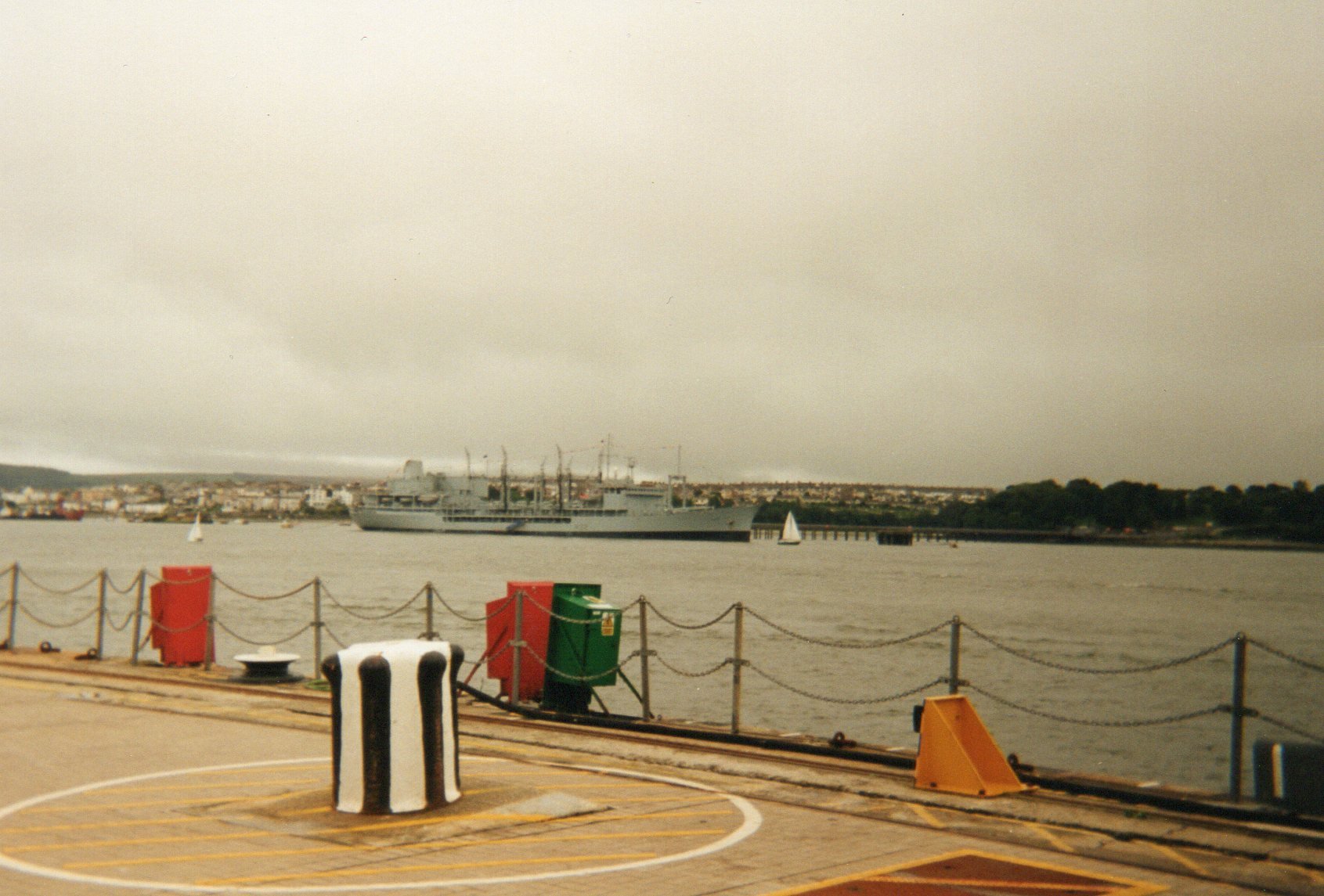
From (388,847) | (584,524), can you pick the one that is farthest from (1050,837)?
(584,524)

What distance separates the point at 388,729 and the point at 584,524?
15808cm

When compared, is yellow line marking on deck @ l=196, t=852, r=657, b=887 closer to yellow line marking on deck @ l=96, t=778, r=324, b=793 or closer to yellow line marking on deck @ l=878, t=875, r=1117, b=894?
yellow line marking on deck @ l=878, t=875, r=1117, b=894

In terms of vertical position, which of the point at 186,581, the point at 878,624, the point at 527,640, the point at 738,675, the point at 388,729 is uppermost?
the point at 186,581

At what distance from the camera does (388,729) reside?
8383 mm

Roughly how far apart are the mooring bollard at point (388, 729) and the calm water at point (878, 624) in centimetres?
1595

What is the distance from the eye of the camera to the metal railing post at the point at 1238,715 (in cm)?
923

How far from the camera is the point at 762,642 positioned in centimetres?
4447

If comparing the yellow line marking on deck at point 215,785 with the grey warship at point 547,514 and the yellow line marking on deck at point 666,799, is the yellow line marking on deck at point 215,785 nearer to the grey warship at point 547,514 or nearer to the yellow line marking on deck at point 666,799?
the yellow line marking on deck at point 666,799

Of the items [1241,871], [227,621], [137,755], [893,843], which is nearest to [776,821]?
[893,843]

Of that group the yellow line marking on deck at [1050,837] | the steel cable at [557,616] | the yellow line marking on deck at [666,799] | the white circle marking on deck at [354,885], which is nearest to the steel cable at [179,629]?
the steel cable at [557,616]

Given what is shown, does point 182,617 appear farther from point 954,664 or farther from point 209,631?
point 954,664

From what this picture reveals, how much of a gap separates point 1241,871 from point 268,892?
5571mm

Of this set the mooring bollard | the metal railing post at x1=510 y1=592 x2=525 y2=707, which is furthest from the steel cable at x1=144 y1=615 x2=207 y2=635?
the mooring bollard

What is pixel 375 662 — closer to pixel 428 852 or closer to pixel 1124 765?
pixel 428 852
